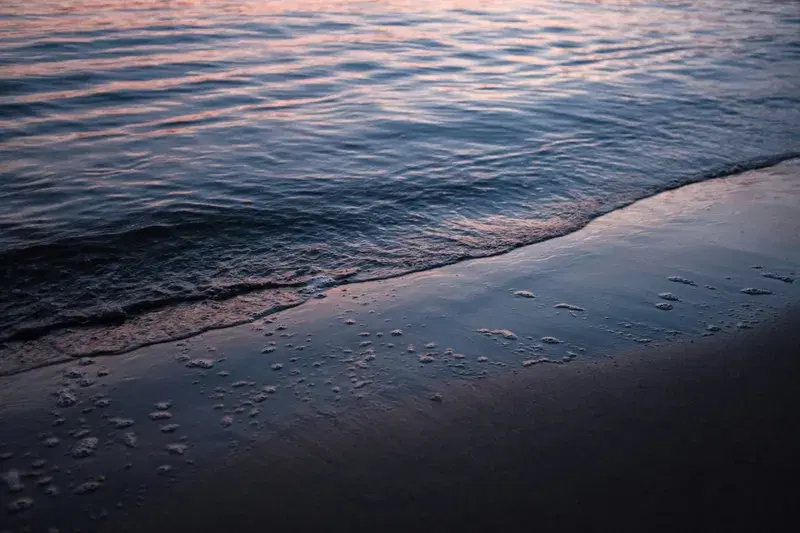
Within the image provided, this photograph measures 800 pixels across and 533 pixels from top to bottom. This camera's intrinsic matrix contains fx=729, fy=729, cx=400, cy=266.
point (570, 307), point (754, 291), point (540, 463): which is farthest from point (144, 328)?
point (754, 291)

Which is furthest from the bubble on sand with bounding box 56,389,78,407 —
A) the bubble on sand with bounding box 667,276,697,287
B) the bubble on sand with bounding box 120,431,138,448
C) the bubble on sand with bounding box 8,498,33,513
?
the bubble on sand with bounding box 667,276,697,287

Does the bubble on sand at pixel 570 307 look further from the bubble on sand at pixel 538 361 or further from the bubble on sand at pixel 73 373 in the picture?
the bubble on sand at pixel 73 373

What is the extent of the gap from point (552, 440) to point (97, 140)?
632 centimetres

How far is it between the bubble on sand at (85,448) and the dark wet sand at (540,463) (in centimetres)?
48

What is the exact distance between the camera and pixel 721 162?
7406 mm

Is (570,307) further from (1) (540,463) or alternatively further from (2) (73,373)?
(2) (73,373)

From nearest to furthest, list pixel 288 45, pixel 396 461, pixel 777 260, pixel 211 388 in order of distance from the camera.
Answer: pixel 396 461, pixel 211 388, pixel 777 260, pixel 288 45

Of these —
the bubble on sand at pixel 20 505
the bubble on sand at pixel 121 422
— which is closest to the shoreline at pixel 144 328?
the bubble on sand at pixel 121 422

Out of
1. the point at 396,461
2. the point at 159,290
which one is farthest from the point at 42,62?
the point at 396,461

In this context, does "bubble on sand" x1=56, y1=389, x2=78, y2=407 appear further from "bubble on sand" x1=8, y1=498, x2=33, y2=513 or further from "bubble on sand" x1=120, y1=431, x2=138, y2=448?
"bubble on sand" x1=8, y1=498, x2=33, y2=513

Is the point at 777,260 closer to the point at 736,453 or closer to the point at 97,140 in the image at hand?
the point at 736,453

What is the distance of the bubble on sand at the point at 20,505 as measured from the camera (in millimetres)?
2771

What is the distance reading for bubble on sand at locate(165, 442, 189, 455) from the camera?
3.14m

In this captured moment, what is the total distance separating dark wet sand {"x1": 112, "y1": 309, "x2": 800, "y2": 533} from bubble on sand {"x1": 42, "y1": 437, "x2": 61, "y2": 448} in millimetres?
636
